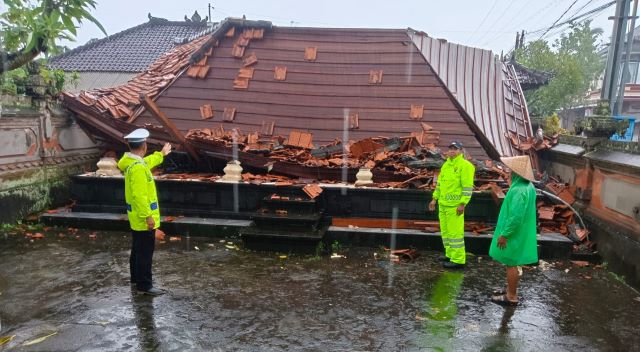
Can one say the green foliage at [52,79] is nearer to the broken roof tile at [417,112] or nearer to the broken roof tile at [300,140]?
the broken roof tile at [300,140]

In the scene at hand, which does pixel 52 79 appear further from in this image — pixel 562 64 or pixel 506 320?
pixel 562 64

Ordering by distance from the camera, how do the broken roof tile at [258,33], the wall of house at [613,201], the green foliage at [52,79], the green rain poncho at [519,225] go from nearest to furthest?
the green rain poncho at [519,225] < the wall of house at [613,201] < the green foliage at [52,79] < the broken roof tile at [258,33]

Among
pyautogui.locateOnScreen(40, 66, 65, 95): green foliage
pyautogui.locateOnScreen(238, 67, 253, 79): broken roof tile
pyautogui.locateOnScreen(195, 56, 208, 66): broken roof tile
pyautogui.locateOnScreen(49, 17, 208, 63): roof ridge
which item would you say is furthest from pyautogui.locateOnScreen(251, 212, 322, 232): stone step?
pyautogui.locateOnScreen(49, 17, 208, 63): roof ridge

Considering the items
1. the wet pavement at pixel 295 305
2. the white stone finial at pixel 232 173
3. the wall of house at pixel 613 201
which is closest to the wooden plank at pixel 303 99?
the white stone finial at pixel 232 173

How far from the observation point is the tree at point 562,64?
26.8 meters

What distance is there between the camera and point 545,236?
6379mm

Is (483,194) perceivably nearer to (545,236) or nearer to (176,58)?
(545,236)

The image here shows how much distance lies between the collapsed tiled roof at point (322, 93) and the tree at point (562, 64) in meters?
18.1

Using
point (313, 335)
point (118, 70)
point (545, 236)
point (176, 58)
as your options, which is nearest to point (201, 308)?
point (313, 335)

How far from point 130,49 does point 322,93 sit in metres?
16.1

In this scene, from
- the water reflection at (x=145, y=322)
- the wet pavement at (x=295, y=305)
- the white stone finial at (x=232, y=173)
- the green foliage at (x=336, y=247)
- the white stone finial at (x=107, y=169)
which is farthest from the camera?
the white stone finial at (x=107, y=169)

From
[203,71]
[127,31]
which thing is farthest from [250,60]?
[127,31]

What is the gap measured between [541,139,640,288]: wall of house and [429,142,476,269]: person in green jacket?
203 centimetres

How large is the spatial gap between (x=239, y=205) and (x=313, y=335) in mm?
3964
